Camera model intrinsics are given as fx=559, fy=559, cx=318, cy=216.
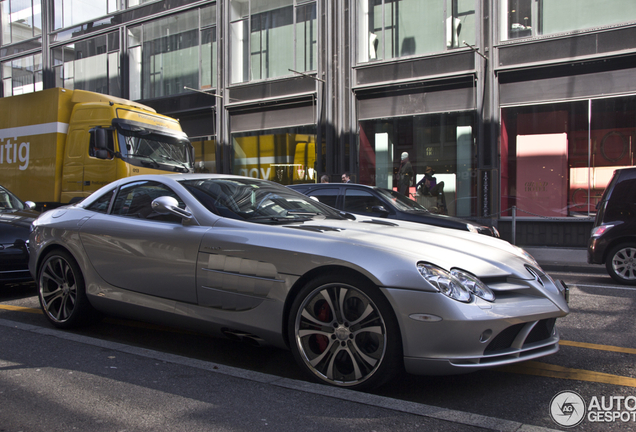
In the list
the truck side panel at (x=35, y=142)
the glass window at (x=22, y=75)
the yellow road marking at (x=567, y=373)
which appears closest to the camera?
the yellow road marking at (x=567, y=373)

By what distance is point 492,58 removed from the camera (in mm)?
14375

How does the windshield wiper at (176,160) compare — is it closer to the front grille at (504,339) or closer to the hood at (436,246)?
the hood at (436,246)

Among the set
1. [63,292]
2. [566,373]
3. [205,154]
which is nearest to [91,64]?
[205,154]

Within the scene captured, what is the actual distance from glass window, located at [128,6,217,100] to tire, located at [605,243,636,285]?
15.1 m

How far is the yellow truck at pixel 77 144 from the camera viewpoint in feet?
39.1

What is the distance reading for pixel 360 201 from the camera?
29.5ft

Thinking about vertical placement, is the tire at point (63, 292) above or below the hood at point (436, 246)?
below

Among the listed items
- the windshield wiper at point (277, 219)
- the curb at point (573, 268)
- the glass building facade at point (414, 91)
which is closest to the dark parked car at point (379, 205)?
the curb at point (573, 268)

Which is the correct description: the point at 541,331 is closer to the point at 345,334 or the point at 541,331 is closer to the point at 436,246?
the point at 436,246

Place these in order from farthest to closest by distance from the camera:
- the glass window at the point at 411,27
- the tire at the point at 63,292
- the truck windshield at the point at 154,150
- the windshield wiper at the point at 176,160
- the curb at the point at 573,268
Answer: the glass window at the point at 411,27 → the windshield wiper at the point at 176,160 → the truck windshield at the point at 154,150 → the curb at the point at 573,268 → the tire at the point at 63,292

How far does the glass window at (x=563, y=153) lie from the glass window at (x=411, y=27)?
260cm

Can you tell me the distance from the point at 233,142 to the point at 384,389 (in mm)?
16905

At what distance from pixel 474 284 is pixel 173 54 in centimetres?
1991

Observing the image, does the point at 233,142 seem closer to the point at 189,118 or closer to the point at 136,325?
the point at 189,118
